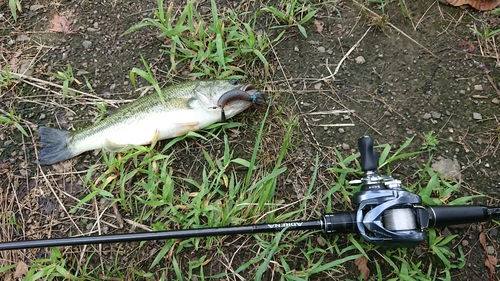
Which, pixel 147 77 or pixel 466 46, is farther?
pixel 466 46

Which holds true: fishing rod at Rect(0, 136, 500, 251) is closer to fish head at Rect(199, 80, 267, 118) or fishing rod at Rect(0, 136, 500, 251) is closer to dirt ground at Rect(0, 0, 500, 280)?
dirt ground at Rect(0, 0, 500, 280)

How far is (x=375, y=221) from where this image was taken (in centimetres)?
244

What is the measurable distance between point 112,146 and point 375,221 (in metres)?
2.01

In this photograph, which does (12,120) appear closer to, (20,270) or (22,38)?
(22,38)

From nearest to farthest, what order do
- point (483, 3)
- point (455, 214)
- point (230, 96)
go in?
1. point (455, 214)
2. point (230, 96)
3. point (483, 3)

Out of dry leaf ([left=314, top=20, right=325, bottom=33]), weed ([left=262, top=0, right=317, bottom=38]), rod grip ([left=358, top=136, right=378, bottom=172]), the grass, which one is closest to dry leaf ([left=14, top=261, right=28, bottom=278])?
the grass

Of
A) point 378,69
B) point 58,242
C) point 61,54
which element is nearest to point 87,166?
point 58,242

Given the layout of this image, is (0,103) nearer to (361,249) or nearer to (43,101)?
(43,101)

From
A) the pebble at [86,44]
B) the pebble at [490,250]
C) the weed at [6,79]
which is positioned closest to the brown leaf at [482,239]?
the pebble at [490,250]

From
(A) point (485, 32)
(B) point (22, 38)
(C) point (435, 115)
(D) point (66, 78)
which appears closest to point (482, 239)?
(C) point (435, 115)

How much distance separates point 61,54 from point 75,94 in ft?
1.50

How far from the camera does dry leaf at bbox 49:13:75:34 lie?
12.2 ft

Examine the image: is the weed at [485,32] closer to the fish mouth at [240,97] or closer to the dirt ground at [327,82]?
the dirt ground at [327,82]

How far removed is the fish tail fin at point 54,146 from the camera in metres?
3.17
